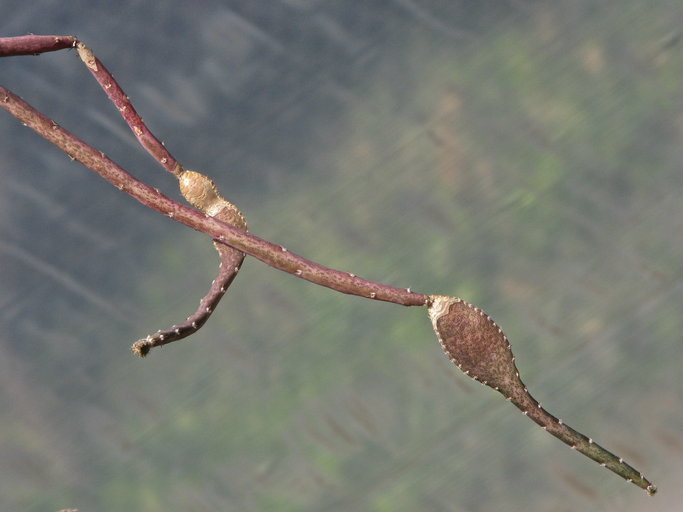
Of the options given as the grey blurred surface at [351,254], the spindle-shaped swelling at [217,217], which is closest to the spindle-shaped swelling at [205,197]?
the spindle-shaped swelling at [217,217]

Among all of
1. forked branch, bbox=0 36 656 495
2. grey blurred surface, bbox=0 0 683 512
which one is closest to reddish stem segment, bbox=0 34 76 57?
forked branch, bbox=0 36 656 495

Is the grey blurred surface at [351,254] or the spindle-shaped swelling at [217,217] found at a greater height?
the grey blurred surface at [351,254]

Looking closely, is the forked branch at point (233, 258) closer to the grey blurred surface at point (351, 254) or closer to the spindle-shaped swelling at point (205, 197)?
the spindle-shaped swelling at point (205, 197)

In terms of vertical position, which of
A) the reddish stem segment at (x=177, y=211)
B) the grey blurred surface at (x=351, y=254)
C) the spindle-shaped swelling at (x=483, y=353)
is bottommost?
the reddish stem segment at (x=177, y=211)

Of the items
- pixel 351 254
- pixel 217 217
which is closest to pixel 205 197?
pixel 217 217

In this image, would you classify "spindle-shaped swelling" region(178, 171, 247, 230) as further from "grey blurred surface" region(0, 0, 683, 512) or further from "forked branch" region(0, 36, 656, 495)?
"grey blurred surface" region(0, 0, 683, 512)

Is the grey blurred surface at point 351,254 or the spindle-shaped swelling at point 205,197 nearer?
the spindle-shaped swelling at point 205,197

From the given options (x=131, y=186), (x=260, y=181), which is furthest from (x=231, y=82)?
(x=131, y=186)
